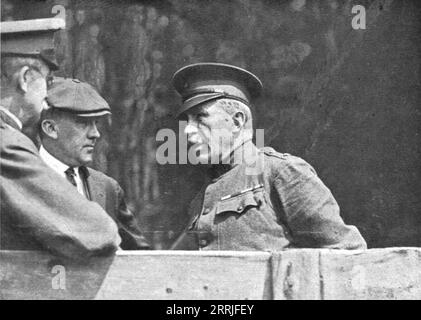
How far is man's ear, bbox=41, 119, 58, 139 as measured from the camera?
13.3ft

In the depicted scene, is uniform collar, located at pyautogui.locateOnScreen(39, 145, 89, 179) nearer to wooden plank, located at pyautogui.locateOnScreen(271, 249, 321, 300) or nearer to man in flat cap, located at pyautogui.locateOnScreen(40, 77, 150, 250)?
man in flat cap, located at pyautogui.locateOnScreen(40, 77, 150, 250)

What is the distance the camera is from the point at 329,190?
4160 mm

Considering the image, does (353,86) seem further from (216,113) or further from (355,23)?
(216,113)

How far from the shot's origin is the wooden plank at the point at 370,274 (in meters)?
3.81

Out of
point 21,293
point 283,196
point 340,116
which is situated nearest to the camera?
point 21,293

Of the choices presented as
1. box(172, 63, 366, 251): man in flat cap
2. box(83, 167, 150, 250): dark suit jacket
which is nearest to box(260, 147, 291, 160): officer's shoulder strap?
box(172, 63, 366, 251): man in flat cap

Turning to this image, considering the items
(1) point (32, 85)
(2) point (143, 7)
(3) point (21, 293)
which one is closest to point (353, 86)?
(2) point (143, 7)

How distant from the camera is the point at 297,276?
3.77m

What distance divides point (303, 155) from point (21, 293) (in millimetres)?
1179

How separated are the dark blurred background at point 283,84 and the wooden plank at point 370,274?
355 mm

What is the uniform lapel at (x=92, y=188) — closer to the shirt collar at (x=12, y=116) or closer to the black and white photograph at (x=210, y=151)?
the black and white photograph at (x=210, y=151)

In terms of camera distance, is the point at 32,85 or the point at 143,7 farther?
the point at 143,7

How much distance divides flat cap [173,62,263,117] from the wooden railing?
61 centimetres

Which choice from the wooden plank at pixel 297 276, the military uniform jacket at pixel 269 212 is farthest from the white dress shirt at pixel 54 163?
the wooden plank at pixel 297 276
